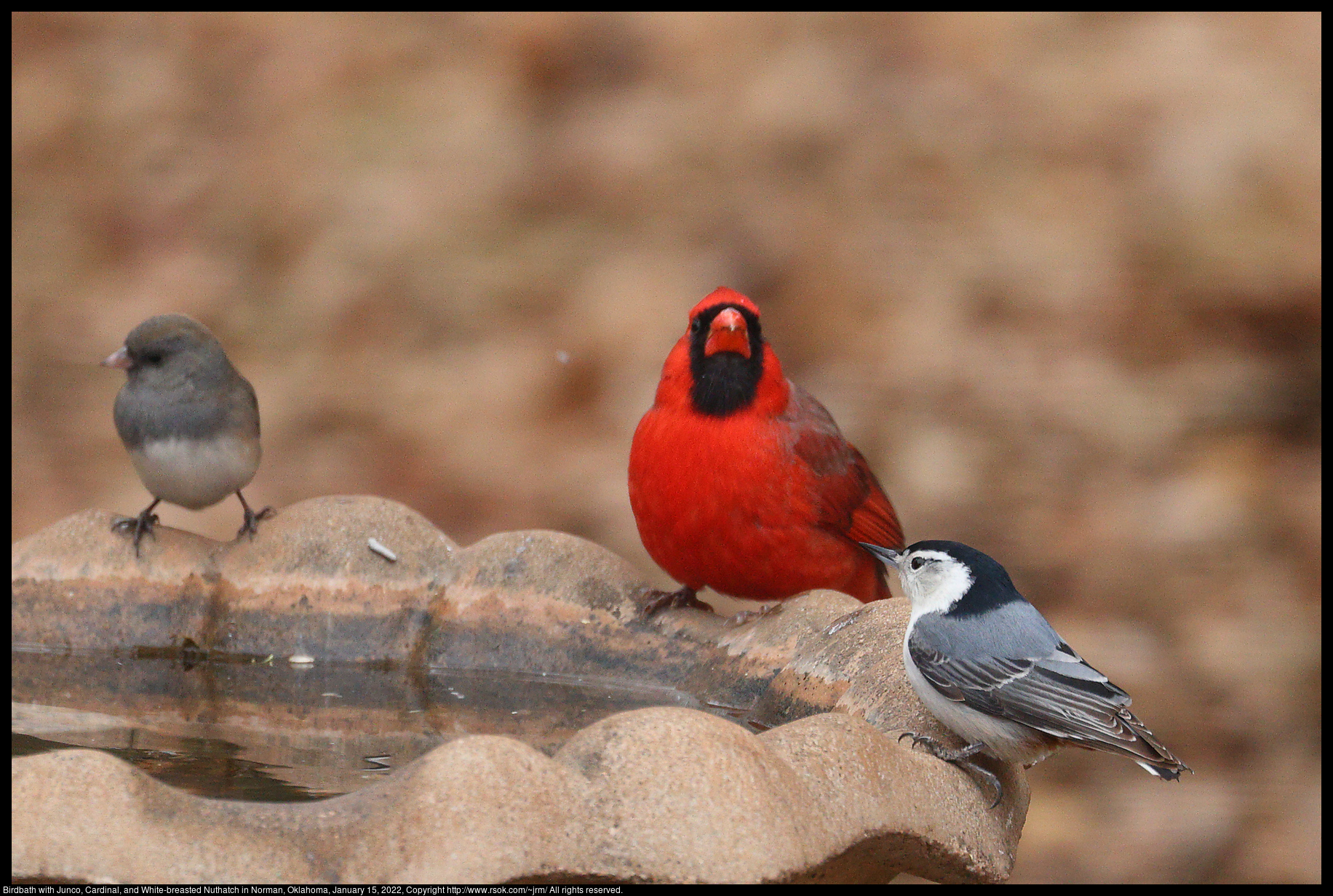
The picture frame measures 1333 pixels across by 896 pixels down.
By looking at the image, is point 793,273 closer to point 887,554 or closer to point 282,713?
point 887,554

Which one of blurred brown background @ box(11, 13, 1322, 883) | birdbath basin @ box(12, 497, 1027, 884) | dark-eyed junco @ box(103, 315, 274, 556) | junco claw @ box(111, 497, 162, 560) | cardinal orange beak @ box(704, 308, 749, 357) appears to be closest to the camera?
birdbath basin @ box(12, 497, 1027, 884)

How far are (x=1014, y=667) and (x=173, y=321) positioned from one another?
248 centimetres

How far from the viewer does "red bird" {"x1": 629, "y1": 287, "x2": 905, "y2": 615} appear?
3645 millimetres

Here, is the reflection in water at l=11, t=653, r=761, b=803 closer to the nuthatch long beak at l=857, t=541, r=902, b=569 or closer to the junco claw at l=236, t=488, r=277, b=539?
the junco claw at l=236, t=488, r=277, b=539

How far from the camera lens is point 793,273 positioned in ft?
24.0

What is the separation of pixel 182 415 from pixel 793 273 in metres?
3.99

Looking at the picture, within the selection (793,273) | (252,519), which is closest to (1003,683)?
(252,519)

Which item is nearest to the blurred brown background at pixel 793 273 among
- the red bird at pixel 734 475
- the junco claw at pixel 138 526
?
the red bird at pixel 734 475

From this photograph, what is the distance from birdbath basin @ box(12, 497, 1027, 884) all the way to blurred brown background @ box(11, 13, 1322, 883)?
2.82 metres

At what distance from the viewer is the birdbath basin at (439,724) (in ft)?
6.83

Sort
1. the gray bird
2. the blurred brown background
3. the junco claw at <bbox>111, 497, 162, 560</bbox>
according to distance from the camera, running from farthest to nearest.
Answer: the blurred brown background < the junco claw at <bbox>111, 497, 162, 560</bbox> < the gray bird

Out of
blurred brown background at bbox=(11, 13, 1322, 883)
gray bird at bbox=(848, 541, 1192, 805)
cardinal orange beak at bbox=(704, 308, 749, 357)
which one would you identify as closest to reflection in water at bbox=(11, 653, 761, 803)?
gray bird at bbox=(848, 541, 1192, 805)

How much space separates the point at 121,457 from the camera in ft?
24.8

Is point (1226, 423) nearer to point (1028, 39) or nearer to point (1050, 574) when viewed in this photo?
point (1050, 574)
